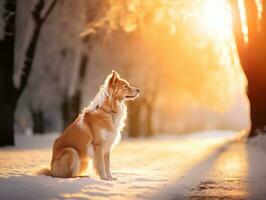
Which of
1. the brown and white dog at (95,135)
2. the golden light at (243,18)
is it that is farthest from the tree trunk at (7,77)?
the brown and white dog at (95,135)

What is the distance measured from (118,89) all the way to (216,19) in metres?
15.5

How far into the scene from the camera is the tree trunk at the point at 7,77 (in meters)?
22.1

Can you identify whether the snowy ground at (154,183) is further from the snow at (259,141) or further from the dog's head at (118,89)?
the snow at (259,141)

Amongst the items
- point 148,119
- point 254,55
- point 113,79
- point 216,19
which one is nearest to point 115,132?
point 113,79

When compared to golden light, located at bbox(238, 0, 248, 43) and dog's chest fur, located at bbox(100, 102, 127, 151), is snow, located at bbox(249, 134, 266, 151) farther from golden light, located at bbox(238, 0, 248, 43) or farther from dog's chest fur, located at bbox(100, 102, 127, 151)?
dog's chest fur, located at bbox(100, 102, 127, 151)

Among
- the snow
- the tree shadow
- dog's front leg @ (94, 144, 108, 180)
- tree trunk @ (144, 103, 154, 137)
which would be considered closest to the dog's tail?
dog's front leg @ (94, 144, 108, 180)

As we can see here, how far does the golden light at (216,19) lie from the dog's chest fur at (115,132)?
40.1ft

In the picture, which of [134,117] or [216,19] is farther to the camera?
[134,117]

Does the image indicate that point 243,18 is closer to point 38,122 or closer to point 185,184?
point 185,184

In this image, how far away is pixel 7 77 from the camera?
2242 centimetres

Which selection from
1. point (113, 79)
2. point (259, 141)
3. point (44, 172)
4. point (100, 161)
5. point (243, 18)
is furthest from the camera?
point (243, 18)

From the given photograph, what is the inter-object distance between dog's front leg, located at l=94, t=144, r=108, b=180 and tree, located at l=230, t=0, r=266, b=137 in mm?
11084

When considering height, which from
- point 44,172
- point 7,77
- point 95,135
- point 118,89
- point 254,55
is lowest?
point 44,172

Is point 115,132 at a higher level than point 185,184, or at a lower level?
higher
